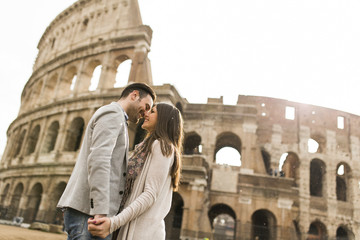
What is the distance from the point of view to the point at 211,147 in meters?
15.9

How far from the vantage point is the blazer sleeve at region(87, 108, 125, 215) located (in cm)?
188

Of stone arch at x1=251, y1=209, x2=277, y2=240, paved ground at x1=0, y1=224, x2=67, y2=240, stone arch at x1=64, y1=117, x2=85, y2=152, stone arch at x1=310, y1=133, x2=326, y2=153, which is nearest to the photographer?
paved ground at x1=0, y1=224, x2=67, y2=240

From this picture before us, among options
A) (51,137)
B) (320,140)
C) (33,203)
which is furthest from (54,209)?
(320,140)

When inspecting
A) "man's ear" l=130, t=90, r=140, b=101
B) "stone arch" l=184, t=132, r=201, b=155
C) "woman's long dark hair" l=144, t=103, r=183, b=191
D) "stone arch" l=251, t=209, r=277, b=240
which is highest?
"stone arch" l=184, t=132, r=201, b=155

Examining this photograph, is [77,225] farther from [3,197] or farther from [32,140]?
[3,197]

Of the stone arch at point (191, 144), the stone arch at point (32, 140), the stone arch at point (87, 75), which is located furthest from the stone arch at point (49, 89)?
the stone arch at point (191, 144)

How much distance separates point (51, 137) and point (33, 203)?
154 inches

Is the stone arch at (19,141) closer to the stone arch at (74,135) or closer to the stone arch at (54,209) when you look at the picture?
the stone arch at (74,135)

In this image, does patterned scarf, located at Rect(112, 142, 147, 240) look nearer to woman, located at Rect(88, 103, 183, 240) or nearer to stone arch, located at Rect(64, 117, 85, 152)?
woman, located at Rect(88, 103, 183, 240)

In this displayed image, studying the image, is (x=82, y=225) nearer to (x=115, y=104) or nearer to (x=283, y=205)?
(x=115, y=104)

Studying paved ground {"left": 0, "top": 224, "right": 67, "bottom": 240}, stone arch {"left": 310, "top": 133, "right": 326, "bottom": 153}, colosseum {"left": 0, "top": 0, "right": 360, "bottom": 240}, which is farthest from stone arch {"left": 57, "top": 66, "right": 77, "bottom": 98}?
stone arch {"left": 310, "top": 133, "right": 326, "bottom": 153}

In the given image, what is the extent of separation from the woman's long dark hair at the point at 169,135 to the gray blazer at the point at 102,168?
25 centimetres

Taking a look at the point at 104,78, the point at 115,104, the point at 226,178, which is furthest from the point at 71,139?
the point at 115,104

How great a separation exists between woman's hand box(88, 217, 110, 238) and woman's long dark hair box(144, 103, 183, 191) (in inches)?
23.9
